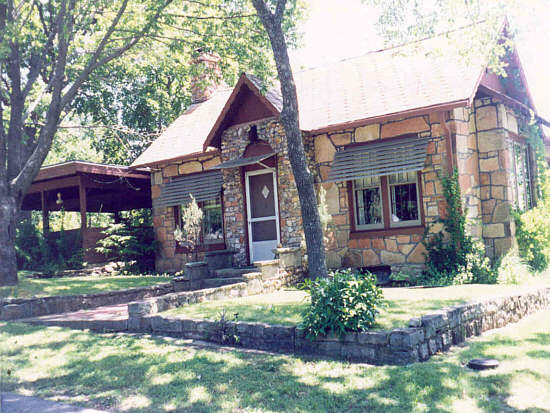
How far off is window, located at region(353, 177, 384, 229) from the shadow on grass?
5.38m

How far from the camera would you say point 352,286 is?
6.00 meters

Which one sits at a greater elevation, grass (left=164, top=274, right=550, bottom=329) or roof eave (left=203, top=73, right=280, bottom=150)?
roof eave (left=203, top=73, right=280, bottom=150)

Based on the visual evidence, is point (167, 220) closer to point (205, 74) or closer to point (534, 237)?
point (205, 74)

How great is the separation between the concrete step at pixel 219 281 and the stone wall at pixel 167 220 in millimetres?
2949

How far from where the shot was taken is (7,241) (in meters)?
11.4

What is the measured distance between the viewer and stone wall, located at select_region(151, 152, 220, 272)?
578 inches

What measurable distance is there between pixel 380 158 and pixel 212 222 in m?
5.55

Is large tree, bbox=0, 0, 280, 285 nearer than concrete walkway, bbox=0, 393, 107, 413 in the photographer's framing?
No

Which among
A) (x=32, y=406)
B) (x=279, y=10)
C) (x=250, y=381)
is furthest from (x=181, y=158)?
(x=32, y=406)

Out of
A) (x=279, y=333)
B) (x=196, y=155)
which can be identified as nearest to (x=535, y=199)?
(x=196, y=155)

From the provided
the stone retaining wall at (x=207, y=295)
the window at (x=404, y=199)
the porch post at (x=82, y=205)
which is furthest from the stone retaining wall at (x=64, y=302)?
the window at (x=404, y=199)

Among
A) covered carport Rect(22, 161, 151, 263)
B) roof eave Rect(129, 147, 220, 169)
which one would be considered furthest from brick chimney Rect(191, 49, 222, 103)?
covered carport Rect(22, 161, 151, 263)

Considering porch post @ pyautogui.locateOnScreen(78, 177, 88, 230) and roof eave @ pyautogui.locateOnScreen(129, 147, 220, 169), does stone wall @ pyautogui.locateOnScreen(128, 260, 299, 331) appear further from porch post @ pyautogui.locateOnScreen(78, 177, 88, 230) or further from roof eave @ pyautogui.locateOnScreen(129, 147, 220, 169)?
porch post @ pyautogui.locateOnScreen(78, 177, 88, 230)

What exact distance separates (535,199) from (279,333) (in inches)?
402
